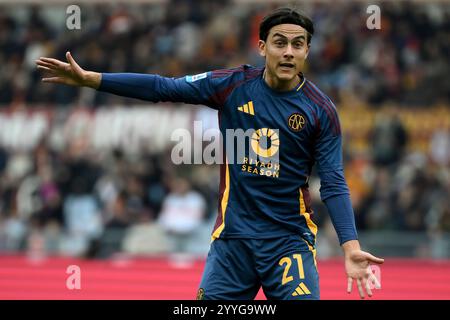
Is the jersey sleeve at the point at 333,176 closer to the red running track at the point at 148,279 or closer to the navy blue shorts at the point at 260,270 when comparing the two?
the navy blue shorts at the point at 260,270

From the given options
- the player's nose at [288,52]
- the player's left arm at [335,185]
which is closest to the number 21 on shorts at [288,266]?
the player's left arm at [335,185]

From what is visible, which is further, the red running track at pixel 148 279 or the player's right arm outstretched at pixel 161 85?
the red running track at pixel 148 279

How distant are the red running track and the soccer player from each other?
430 centimetres

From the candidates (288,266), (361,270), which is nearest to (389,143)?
(288,266)

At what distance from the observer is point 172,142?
55.1 feet

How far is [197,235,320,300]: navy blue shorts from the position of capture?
5863 millimetres

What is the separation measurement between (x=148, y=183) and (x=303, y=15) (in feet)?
33.8

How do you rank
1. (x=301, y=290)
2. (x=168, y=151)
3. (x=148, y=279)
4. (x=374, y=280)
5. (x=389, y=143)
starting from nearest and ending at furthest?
(x=374, y=280)
(x=301, y=290)
(x=148, y=279)
(x=389, y=143)
(x=168, y=151)

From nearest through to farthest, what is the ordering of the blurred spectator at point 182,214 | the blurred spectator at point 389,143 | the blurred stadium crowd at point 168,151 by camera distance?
the blurred spectator at point 182,214, the blurred stadium crowd at point 168,151, the blurred spectator at point 389,143

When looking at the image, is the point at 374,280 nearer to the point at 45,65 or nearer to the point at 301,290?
the point at 301,290

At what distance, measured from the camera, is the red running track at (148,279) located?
36.2 ft

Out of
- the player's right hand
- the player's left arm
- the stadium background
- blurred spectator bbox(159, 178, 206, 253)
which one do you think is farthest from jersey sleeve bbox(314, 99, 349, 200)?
blurred spectator bbox(159, 178, 206, 253)

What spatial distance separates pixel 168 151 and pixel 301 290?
435 inches

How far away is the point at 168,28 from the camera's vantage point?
1895 centimetres
